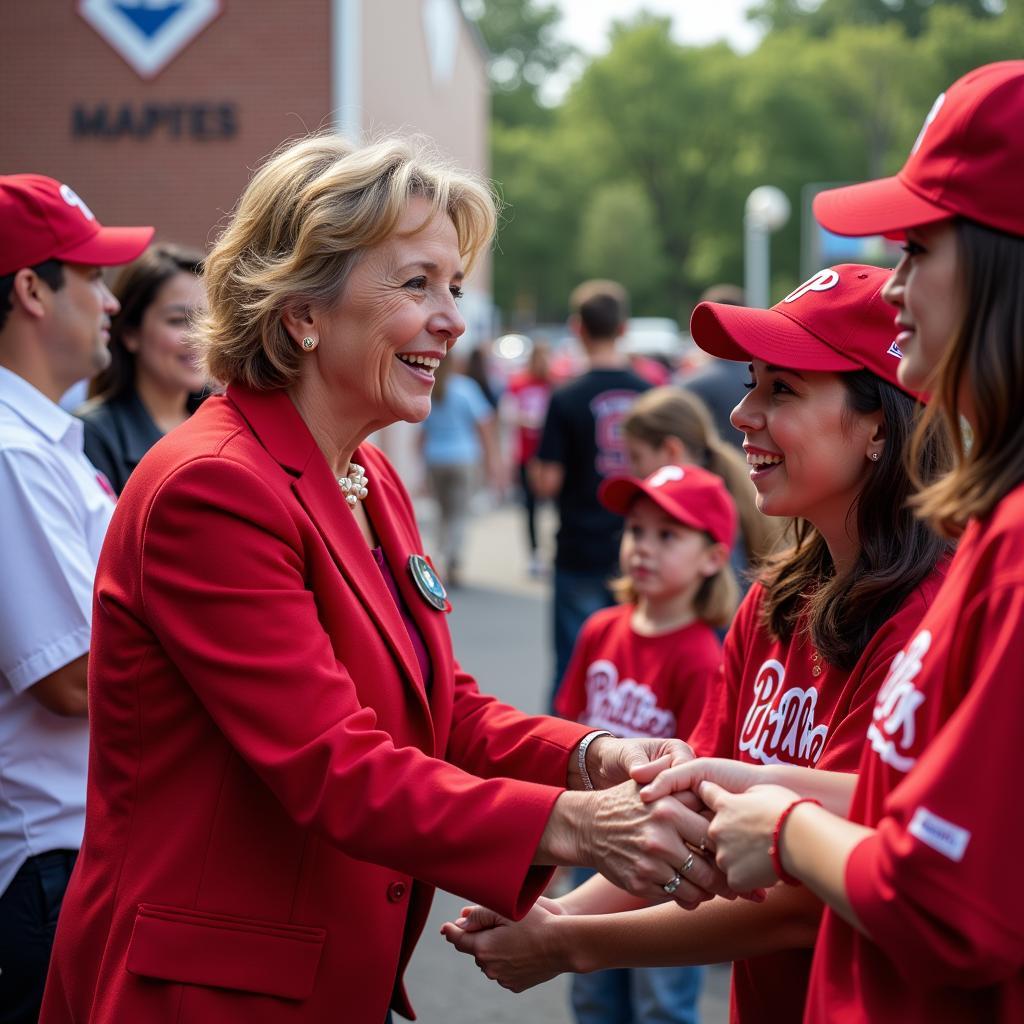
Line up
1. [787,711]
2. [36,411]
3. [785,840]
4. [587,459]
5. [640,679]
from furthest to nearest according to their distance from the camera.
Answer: [587,459]
[640,679]
[36,411]
[787,711]
[785,840]

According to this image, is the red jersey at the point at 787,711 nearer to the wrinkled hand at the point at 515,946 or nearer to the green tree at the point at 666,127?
the wrinkled hand at the point at 515,946

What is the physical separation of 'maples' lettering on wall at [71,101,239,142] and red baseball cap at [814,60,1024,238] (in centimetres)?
1562

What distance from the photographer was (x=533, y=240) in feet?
220

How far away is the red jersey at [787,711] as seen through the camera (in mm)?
2182

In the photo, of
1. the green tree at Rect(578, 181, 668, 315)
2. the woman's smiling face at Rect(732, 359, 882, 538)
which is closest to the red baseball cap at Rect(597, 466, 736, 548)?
the woman's smiling face at Rect(732, 359, 882, 538)

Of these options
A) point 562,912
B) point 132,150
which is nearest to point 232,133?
point 132,150

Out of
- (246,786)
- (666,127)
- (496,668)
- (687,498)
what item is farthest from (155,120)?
(666,127)

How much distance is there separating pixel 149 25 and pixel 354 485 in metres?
15.3

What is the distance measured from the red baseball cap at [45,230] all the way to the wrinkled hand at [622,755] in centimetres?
170

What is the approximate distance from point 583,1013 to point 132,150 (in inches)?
577

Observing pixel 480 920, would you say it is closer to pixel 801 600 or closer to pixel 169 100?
pixel 801 600

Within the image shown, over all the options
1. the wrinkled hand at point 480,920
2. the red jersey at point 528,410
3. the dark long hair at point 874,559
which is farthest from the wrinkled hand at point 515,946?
the red jersey at point 528,410

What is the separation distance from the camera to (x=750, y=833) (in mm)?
1898

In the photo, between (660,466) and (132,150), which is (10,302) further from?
(132,150)
